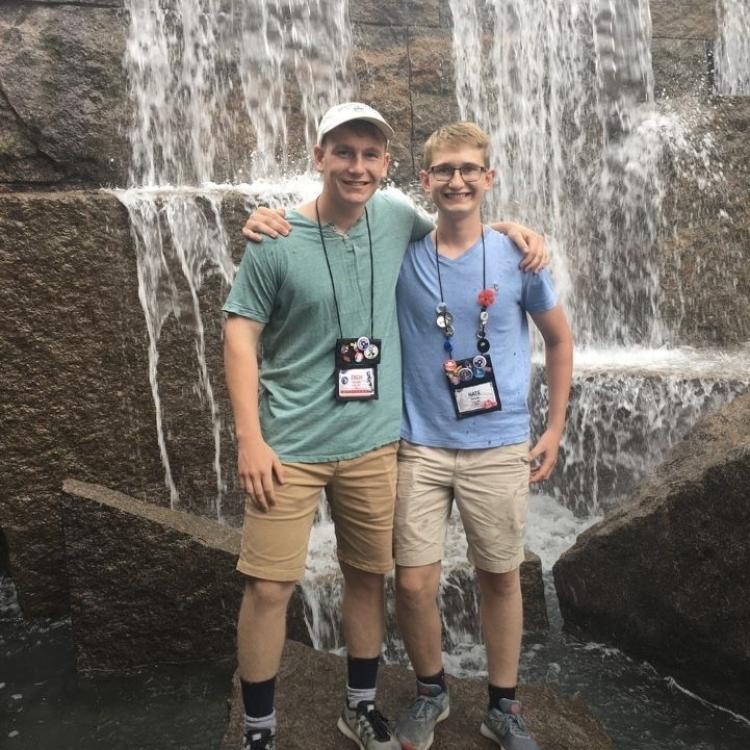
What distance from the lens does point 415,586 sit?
239 cm

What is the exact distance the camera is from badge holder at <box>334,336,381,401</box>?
7.53ft

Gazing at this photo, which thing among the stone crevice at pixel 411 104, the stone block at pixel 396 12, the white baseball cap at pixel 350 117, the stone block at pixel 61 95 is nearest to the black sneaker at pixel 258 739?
the white baseball cap at pixel 350 117

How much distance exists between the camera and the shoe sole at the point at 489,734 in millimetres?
2510

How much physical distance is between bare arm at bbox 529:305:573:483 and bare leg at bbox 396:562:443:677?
43 centimetres

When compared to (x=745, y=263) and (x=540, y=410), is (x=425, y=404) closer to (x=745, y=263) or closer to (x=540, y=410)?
(x=540, y=410)

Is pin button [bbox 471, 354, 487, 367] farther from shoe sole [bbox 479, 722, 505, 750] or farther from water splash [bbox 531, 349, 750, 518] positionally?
water splash [bbox 531, 349, 750, 518]

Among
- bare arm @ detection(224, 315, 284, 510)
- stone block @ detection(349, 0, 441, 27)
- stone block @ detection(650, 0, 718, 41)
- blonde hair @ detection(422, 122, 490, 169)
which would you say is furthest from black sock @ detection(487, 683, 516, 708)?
stone block @ detection(650, 0, 718, 41)

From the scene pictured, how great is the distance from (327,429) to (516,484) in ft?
1.88

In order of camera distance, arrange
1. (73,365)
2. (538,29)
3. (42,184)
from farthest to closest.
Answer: (538,29) → (42,184) → (73,365)

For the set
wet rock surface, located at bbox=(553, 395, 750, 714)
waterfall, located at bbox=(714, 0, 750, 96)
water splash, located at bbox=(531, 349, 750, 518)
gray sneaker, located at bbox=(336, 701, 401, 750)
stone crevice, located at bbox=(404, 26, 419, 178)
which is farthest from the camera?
waterfall, located at bbox=(714, 0, 750, 96)

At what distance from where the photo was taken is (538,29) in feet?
23.6

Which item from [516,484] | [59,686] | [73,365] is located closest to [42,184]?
[73,365]

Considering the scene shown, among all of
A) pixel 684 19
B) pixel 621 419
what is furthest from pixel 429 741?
pixel 684 19

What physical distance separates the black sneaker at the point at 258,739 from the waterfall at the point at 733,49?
7.59 m
